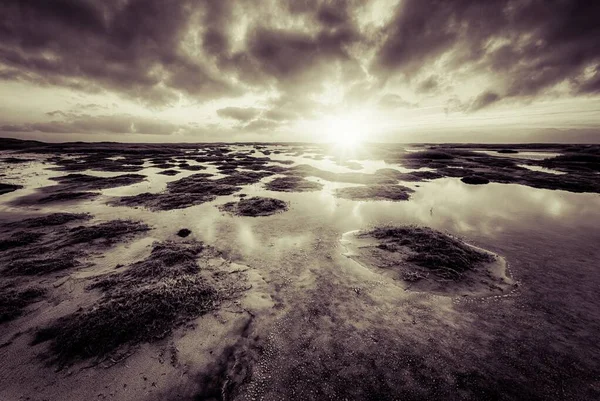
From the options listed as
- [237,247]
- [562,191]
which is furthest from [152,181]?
[562,191]

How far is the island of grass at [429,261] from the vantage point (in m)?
9.89

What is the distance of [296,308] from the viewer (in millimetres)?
8469

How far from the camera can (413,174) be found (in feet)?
129

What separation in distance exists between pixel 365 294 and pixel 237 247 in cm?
694

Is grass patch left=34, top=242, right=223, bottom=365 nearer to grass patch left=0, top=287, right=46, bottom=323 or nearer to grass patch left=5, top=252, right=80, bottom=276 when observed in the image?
grass patch left=0, top=287, right=46, bottom=323

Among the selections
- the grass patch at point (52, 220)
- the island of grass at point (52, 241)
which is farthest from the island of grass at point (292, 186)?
the grass patch at point (52, 220)

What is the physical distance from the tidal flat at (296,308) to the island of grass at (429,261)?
91 mm

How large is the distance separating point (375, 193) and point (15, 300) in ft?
82.2

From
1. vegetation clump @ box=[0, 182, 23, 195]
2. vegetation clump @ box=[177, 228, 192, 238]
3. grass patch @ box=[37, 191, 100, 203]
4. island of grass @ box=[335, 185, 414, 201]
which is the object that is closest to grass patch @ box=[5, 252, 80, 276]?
vegetation clump @ box=[177, 228, 192, 238]

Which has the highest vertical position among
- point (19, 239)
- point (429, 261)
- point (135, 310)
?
point (19, 239)

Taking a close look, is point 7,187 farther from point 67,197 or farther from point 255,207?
point 255,207

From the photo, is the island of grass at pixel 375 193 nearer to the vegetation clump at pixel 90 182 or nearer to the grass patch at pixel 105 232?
the grass patch at pixel 105 232

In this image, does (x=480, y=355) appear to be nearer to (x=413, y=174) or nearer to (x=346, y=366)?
(x=346, y=366)

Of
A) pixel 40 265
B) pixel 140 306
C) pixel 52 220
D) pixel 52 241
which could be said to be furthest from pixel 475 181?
pixel 52 220
